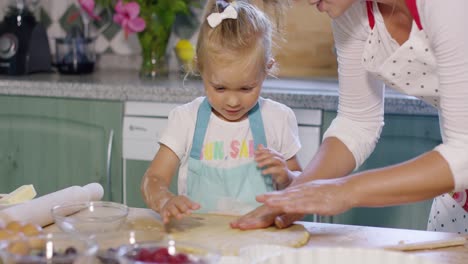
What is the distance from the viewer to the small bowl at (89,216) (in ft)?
4.34

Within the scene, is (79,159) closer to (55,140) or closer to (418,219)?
(55,140)

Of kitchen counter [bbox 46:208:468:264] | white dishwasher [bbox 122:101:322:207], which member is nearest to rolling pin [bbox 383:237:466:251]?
kitchen counter [bbox 46:208:468:264]

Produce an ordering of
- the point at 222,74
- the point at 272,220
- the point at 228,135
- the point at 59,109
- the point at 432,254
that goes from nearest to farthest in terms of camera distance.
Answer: the point at 432,254
the point at 272,220
the point at 222,74
the point at 228,135
the point at 59,109

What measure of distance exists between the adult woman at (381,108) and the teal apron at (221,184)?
18 cm

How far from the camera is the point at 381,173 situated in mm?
1358

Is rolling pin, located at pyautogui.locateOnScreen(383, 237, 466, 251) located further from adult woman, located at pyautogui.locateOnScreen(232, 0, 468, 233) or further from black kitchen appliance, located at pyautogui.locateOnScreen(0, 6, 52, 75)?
black kitchen appliance, located at pyautogui.locateOnScreen(0, 6, 52, 75)

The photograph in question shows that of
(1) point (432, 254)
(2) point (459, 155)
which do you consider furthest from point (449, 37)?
(1) point (432, 254)

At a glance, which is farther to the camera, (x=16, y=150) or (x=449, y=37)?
(x=16, y=150)

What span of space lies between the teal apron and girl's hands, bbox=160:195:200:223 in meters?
0.33

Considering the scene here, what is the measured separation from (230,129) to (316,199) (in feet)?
1.73

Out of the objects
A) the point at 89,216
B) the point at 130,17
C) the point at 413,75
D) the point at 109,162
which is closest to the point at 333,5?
the point at 413,75

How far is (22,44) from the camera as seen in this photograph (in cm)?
305

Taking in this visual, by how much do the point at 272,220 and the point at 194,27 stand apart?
187 cm

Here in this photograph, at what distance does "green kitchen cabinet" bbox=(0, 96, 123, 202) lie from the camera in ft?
9.00
